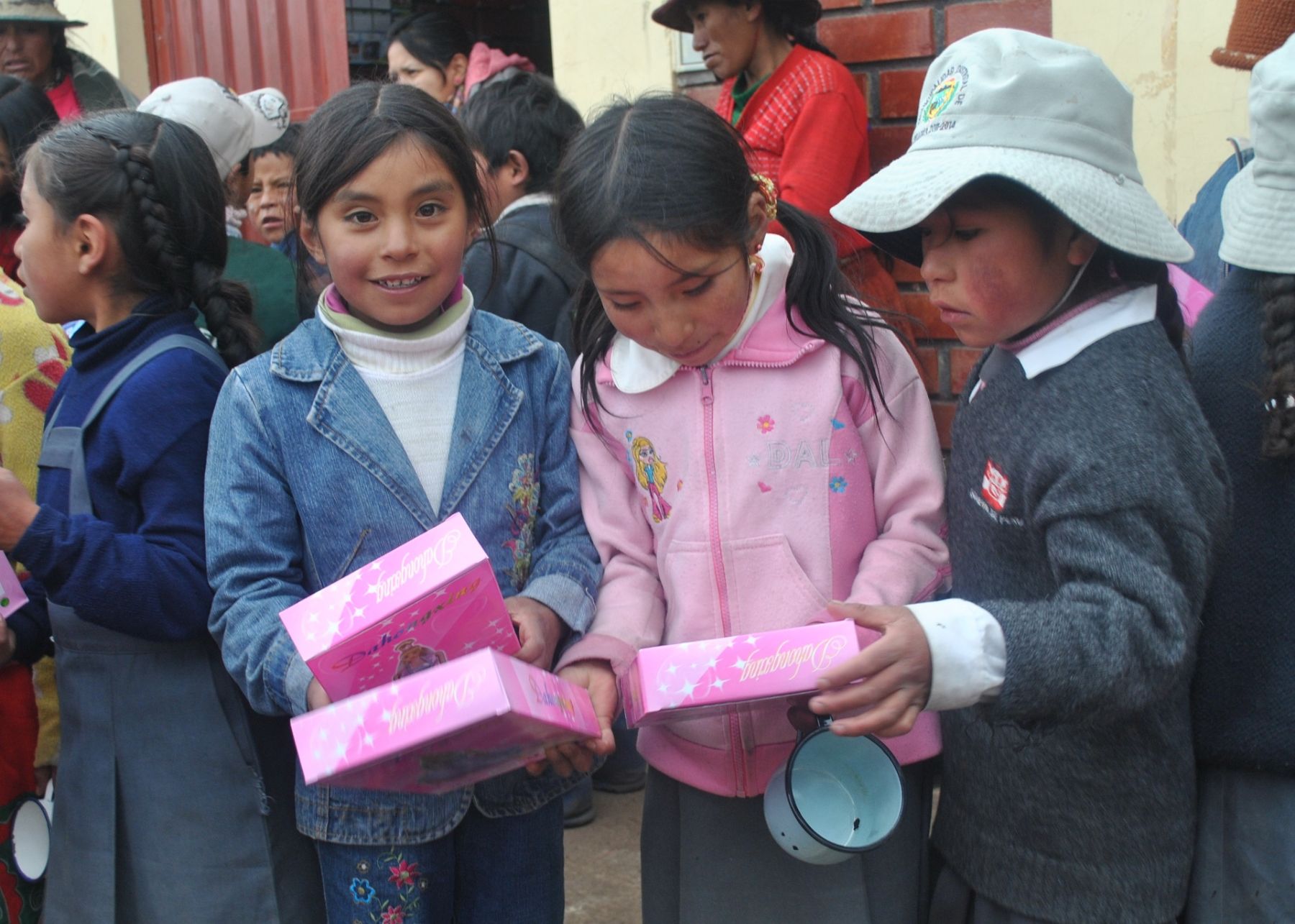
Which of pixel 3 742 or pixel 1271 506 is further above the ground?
pixel 1271 506

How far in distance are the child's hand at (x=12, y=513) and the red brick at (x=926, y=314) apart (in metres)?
2.28

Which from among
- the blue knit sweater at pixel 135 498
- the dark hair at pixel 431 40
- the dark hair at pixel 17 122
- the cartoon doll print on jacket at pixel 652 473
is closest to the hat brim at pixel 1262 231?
the cartoon doll print on jacket at pixel 652 473

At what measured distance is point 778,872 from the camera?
178 cm

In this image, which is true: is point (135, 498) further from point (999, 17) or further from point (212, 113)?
point (999, 17)

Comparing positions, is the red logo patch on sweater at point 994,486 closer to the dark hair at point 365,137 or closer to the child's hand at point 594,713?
the child's hand at point 594,713

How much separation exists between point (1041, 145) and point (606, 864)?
2.25 metres

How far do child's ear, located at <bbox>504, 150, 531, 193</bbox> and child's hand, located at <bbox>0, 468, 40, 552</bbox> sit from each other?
1888mm

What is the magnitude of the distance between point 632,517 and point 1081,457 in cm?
73

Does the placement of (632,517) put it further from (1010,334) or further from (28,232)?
(28,232)

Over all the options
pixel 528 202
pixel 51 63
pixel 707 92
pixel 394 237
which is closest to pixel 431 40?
pixel 51 63

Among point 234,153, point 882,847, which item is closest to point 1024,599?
point 882,847

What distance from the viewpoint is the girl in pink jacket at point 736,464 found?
168 cm

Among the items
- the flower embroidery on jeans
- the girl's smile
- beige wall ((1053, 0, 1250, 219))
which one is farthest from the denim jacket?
beige wall ((1053, 0, 1250, 219))

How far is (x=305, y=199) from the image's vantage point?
1836 mm
